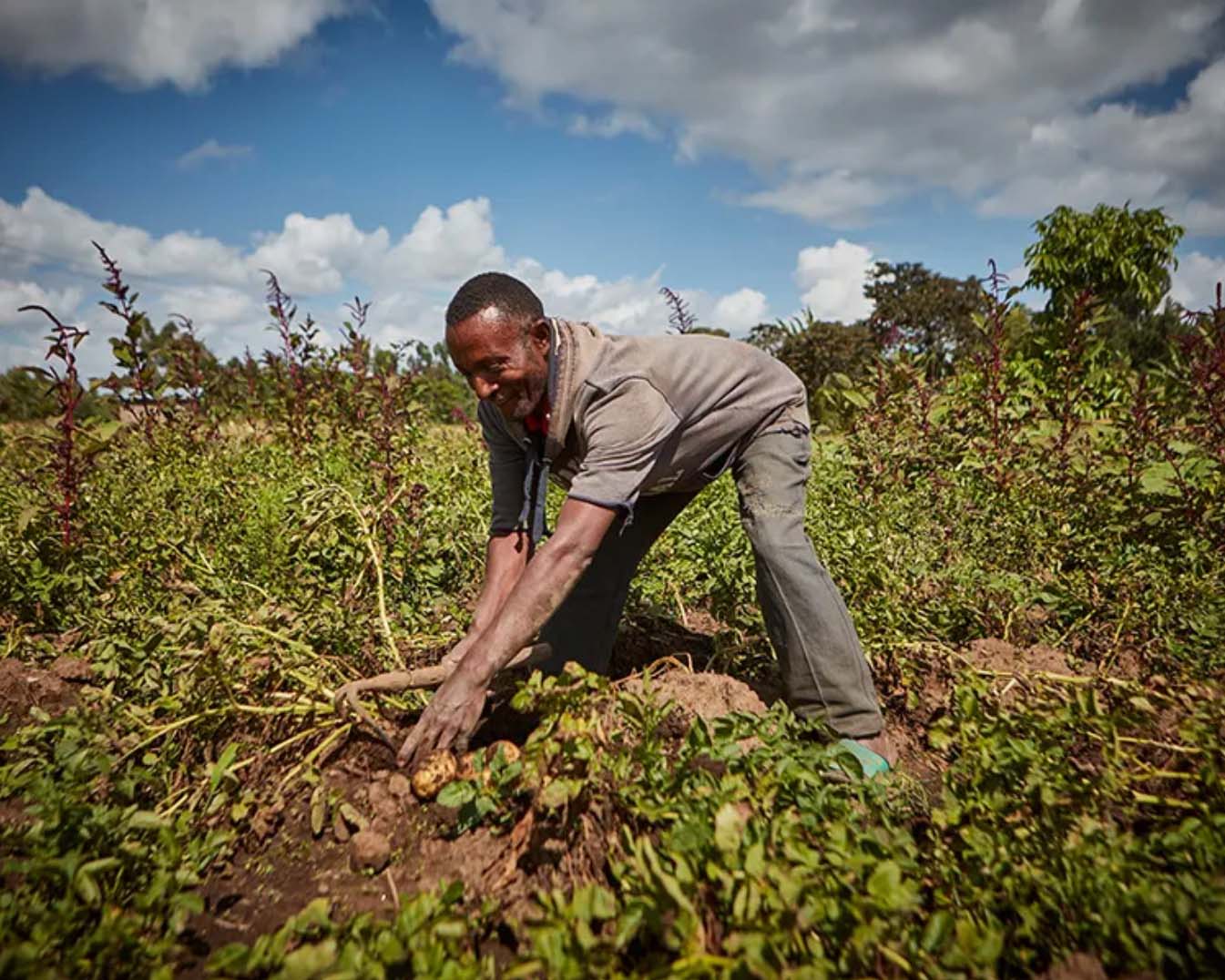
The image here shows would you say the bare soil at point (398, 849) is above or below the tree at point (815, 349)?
below

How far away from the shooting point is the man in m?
2.03

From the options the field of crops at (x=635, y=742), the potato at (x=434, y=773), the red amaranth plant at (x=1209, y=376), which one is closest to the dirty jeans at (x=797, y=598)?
the field of crops at (x=635, y=742)

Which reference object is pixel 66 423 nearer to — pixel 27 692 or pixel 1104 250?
pixel 27 692

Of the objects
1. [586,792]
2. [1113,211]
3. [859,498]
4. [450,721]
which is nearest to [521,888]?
[586,792]

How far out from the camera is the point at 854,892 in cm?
128

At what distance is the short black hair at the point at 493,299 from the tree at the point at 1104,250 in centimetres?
1035

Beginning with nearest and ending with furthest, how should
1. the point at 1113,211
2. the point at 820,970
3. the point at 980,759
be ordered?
the point at 820,970 → the point at 980,759 → the point at 1113,211

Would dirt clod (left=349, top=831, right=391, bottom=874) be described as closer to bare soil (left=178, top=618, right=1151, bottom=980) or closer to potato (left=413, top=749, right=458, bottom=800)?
bare soil (left=178, top=618, right=1151, bottom=980)

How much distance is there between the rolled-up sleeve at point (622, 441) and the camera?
81.9 inches

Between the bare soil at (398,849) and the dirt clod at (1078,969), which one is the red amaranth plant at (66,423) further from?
the dirt clod at (1078,969)

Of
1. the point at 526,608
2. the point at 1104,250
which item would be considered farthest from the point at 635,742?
the point at 1104,250

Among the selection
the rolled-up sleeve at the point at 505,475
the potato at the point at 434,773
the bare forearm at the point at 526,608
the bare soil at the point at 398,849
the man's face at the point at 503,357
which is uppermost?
the man's face at the point at 503,357

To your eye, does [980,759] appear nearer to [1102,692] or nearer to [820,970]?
[820,970]

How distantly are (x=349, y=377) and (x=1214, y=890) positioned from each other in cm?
569
